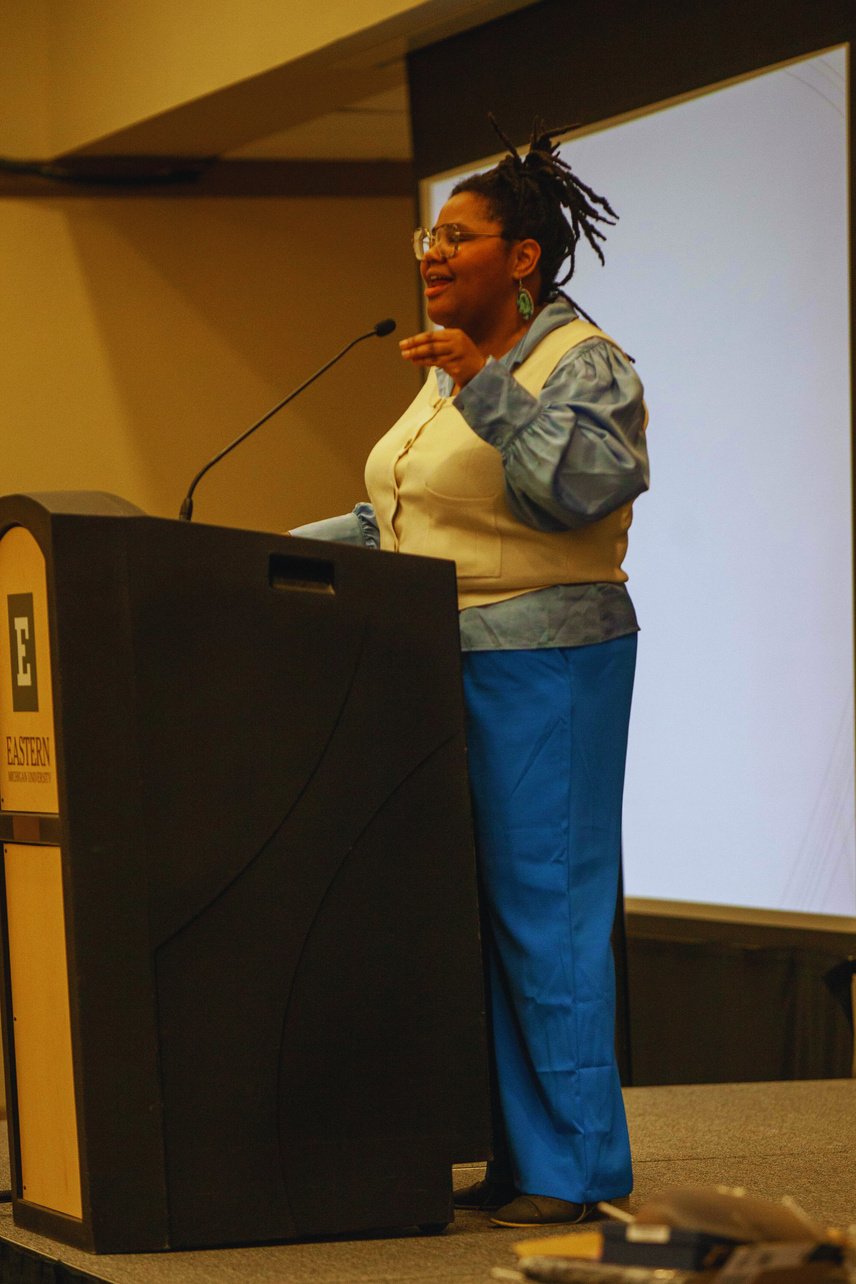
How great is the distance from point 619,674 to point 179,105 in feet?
10.2

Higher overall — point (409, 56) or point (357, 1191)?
point (409, 56)

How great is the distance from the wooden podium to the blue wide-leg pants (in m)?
0.06

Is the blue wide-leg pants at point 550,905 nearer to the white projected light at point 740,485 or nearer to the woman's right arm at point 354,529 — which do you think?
the woman's right arm at point 354,529

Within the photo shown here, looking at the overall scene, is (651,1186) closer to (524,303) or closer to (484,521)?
(484,521)

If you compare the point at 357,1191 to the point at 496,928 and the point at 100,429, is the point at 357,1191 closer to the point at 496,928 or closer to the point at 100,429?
the point at 496,928

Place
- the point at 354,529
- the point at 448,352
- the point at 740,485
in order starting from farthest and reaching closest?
the point at 740,485 < the point at 354,529 < the point at 448,352

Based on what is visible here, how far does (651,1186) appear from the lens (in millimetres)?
2258

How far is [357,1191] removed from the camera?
73.0 inches

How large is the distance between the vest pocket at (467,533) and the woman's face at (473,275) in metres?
0.20

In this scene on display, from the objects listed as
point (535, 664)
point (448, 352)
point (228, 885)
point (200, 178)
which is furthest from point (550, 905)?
point (200, 178)

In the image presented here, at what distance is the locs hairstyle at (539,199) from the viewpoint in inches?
80.2

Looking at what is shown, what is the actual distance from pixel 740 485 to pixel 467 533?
170 centimetres

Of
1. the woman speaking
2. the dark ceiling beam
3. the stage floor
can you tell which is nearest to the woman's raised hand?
the woman speaking

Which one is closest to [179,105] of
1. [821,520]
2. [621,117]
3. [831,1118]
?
[621,117]
